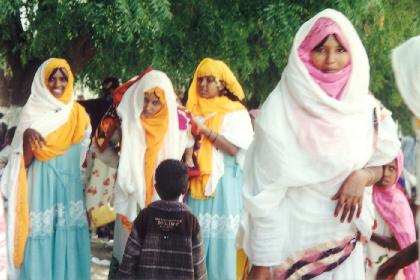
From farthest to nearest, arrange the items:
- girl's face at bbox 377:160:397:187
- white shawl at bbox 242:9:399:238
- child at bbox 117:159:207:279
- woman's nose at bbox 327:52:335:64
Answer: girl's face at bbox 377:160:397:187, child at bbox 117:159:207:279, woman's nose at bbox 327:52:335:64, white shawl at bbox 242:9:399:238

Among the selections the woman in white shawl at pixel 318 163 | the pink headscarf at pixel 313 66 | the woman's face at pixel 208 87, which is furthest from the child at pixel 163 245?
the woman's face at pixel 208 87

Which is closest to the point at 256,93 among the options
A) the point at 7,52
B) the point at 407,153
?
the point at 407,153

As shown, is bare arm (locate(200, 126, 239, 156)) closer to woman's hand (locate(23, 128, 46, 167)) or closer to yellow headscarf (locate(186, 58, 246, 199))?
yellow headscarf (locate(186, 58, 246, 199))

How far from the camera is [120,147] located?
5570mm

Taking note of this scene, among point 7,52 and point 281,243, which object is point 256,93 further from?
point 281,243

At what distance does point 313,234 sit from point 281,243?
153 millimetres

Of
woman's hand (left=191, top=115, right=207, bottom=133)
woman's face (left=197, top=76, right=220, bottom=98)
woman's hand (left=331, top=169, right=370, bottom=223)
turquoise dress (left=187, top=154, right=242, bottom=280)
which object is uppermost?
woman's face (left=197, top=76, right=220, bottom=98)

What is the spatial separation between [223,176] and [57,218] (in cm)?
140

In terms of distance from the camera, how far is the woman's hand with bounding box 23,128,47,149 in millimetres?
5691

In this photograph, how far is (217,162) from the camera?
19.7 feet

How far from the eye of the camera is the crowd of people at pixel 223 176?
130 inches

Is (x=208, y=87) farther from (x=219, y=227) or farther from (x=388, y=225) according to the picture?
(x=388, y=225)

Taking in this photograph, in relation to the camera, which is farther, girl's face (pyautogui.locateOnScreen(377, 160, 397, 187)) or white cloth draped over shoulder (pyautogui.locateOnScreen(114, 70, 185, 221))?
white cloth draped over shoulder (pyautogui.locateOnScreen(114, 70, 185, 221))

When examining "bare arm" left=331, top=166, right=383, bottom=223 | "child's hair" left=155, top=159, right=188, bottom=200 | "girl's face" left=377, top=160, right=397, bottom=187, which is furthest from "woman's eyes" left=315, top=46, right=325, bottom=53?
"girl's face" left=377, top=160, right=397, bottom=187
